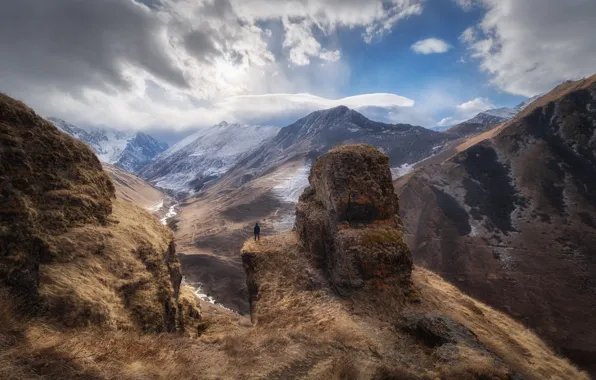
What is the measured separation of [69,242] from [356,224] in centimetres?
1795

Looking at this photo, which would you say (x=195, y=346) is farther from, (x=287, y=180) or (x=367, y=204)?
(x=287, y=180)

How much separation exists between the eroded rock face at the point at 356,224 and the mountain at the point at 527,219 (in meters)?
43.3

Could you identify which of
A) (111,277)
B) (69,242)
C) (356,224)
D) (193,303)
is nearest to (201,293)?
(193,303)

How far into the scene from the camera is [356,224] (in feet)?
76.3

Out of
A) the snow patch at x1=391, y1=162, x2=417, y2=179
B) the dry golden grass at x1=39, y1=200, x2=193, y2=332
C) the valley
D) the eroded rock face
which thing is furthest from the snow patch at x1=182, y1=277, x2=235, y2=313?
the snow patch at x1=391, y1=162, x2=417, y2=179

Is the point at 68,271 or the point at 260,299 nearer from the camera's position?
the point at 68,271

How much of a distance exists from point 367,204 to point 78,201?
741 inches

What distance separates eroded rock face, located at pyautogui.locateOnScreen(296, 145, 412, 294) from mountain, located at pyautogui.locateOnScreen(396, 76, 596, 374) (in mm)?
43287

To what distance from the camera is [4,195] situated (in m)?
10.7

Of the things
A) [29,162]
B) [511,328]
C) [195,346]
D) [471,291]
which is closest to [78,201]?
[29,162]

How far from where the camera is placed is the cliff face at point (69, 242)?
975 centimetres

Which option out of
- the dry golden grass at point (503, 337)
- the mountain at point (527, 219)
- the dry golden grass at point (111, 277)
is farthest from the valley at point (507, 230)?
the dry golden grass at point (503, 337)

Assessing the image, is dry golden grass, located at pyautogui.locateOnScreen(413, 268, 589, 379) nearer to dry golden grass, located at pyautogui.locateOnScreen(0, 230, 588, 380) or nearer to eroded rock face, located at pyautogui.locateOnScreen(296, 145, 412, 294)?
dry golden grass, located at pyautogui.locateOnScreen(0, 230, 588, 380)

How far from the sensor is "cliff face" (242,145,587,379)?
446 inches
